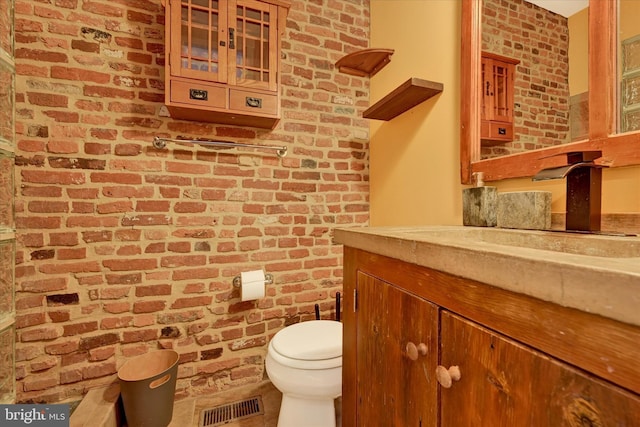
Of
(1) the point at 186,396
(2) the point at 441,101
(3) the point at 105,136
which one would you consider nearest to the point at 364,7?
(2) the point at 441,101

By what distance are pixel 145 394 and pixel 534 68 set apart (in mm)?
2112

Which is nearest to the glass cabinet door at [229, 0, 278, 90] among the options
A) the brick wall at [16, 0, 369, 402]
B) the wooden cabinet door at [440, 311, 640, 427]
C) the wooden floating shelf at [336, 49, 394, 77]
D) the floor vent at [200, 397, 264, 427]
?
the brick wall at [16, 0, 369, 402]

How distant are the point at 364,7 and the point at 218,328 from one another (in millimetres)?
2410

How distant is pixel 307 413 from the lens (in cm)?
127

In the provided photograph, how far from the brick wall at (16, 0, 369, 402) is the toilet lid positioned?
1.38ft

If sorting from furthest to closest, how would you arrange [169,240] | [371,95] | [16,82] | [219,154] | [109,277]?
[371,95]
[219,154]
[169,240]
[109,277]
[16,82]

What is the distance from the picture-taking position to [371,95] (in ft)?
6.77

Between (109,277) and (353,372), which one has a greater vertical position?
(109,277)

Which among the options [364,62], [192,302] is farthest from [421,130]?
[192,302]

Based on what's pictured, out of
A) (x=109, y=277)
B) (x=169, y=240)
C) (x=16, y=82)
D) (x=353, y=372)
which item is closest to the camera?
(x=353, y=372)

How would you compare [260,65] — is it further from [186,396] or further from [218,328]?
[186,396]

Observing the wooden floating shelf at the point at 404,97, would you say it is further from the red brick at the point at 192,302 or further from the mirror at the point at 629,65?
the red brick at the point at 192,302

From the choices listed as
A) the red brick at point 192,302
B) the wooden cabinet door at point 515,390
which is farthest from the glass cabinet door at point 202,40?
the wooden cabinet door at point 515,390

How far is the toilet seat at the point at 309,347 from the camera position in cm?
121
